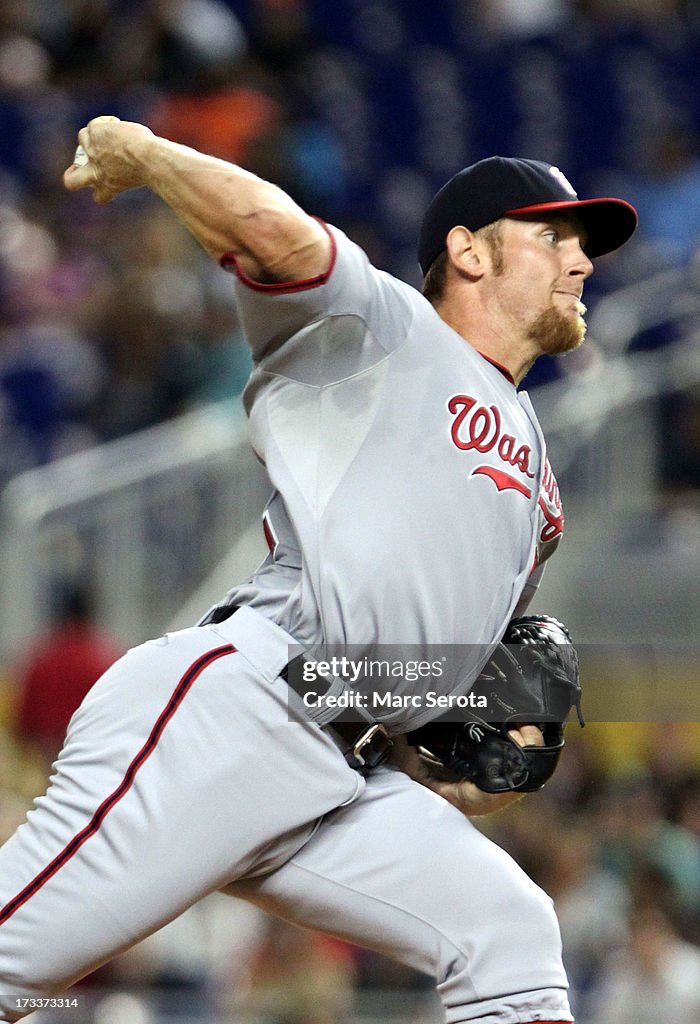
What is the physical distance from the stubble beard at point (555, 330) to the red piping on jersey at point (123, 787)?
31.0 inches

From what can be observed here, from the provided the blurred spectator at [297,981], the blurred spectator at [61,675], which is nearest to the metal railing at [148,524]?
the blurred spectator at [61,675]

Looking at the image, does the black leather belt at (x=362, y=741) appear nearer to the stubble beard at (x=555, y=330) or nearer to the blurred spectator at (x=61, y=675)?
the stubble beard at (x=555, y=330)

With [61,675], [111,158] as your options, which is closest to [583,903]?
[61,675]

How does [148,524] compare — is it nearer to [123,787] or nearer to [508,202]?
[508,202]

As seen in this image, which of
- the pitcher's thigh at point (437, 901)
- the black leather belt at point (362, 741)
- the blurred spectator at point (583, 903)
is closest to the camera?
the pitcher's thigh at point (437, 901)

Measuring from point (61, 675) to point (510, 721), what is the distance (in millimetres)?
3450

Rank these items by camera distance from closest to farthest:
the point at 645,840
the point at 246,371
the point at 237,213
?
1. the point at 237,213
2. the point at 645,840
3. the point at 246,371

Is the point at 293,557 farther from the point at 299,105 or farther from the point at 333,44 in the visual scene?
the point at 333,44

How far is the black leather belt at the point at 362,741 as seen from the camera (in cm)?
272

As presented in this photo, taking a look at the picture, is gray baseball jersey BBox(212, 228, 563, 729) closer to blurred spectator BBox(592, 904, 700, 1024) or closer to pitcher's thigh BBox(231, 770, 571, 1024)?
pitcher's thigh BBox(231, 770, 571, 1024)

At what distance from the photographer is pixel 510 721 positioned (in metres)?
2.84

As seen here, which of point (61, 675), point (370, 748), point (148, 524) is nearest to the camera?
point (370, 748)

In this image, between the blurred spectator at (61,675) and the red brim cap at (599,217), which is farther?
the blurred spectator at (61,675)

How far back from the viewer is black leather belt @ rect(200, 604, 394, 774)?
2.72m
